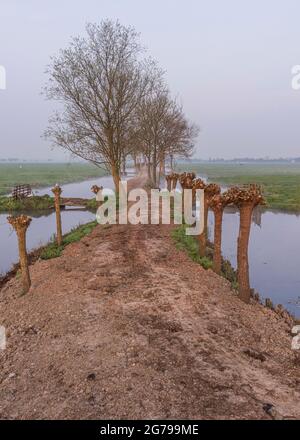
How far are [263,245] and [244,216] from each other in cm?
1279

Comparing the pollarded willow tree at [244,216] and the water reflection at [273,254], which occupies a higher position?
the pollarded willow tree at [244,216]

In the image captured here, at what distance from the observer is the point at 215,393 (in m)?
6.58

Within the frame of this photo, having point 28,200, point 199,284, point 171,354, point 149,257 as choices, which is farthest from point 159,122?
point 171,354

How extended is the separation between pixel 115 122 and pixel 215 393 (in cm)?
2765

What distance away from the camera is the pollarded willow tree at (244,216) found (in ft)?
36.2

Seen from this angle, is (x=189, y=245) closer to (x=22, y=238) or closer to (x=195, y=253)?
(x=195, y=253)

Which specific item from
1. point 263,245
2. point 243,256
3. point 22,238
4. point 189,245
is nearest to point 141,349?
point 243,256

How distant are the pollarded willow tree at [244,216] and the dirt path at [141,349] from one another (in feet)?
1.87

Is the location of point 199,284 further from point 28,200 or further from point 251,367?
point 28,200

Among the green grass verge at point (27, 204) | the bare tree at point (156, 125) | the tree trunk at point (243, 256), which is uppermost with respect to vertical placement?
the bare tree at point (156, 125)

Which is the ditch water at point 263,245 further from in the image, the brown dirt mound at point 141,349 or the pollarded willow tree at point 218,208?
the brown dirt mound at point 141,349

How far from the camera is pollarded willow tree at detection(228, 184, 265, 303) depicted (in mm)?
11039

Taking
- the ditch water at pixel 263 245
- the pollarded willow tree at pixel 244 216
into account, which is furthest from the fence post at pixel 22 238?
the pollarded willow tree at pixel 244 216

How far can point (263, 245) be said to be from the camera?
23.2 meters
